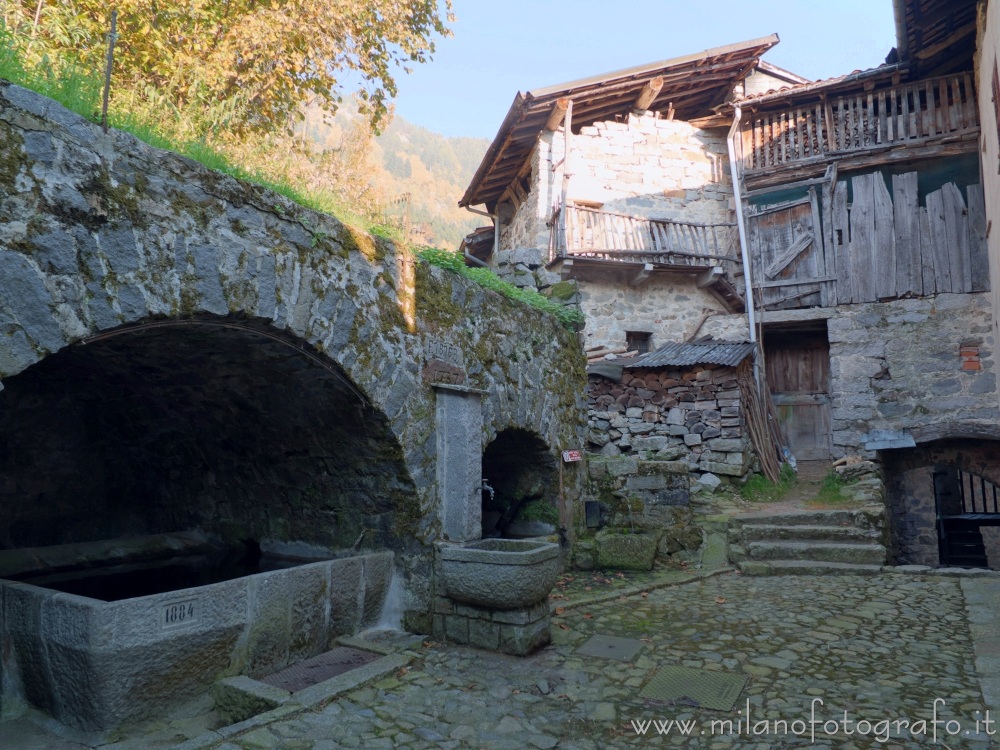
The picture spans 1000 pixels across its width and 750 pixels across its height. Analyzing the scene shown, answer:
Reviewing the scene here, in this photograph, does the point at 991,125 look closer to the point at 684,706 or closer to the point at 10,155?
the point at 684,706

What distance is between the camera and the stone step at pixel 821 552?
680 centimetres

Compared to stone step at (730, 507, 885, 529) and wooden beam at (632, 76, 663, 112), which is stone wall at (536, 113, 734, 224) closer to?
wooden beam at (632, 76, 663, 112)

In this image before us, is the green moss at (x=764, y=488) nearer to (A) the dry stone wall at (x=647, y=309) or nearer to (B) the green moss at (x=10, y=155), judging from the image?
(A) the dry stone wall at (x=647, y=309)

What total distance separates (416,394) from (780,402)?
10018 millimetres

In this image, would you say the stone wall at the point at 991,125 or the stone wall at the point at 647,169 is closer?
the stone wall at the point at 991,125

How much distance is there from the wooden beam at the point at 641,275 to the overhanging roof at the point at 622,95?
10.8 feet

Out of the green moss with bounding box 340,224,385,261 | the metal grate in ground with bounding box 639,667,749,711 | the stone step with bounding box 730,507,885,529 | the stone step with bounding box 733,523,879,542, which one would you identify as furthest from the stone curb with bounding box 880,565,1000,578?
the green moss with bounding box 340,224,385,261

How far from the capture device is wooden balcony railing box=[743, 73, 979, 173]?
11406 millimetres

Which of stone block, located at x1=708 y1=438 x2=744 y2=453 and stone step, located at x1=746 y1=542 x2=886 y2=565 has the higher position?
stone block, located at x1=708 y1=438 x2=744 y2=453

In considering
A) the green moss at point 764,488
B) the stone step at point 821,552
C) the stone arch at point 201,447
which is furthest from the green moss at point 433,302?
the green moss at point 764,488

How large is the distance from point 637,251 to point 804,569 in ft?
21.9

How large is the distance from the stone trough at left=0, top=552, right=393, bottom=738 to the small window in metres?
9.28

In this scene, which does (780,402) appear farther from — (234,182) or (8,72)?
(8,72)

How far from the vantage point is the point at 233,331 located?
3.61 meters
